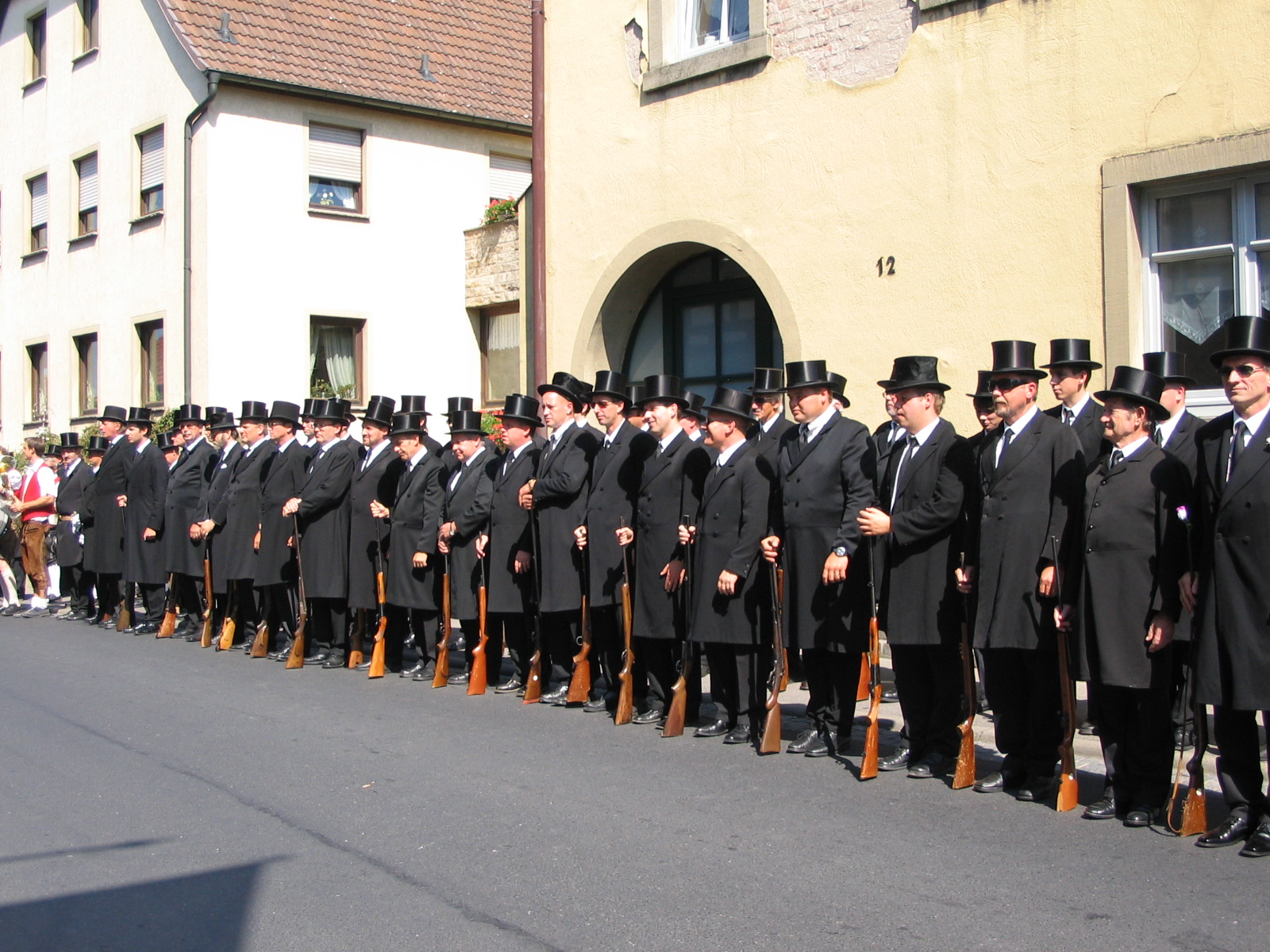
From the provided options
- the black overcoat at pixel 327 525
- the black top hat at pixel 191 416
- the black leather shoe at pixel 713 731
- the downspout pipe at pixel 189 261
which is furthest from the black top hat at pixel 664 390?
the downspout pipe at pixel 189 261

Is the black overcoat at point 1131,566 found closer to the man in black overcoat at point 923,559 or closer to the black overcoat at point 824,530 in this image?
the man in black overcoat at point 923,559

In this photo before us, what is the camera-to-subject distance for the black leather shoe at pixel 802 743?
26.0 feet

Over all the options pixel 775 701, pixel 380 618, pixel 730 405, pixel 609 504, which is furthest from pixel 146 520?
pixel 775 701

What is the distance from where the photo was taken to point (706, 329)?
49.4 feet

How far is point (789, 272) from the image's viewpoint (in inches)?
520

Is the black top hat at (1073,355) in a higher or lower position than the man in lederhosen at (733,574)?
higher

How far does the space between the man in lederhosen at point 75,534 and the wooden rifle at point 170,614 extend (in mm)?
1919

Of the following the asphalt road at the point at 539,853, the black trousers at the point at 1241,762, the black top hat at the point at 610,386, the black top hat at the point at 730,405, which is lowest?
the asphalt road at the point at 539,853

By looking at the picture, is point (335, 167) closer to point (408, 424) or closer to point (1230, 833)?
point (408, 424)

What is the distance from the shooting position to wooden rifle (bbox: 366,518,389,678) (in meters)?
11.1

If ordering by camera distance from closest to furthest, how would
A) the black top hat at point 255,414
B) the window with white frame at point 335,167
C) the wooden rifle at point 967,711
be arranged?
the wooden rifle at point 967,711
the black top hat at point 255,414
the window with white frame at point 335,167

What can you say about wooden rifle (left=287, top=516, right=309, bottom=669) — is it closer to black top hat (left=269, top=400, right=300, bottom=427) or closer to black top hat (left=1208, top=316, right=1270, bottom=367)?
black top hat (left=269, top=400, right=300, bottom=427)

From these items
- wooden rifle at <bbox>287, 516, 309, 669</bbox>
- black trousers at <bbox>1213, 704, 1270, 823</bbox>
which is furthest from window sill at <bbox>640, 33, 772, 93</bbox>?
black trousers at <bbox>1213, 704, 1270, 823</bbox>

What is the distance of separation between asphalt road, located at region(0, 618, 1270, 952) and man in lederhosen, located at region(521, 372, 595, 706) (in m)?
0.98
